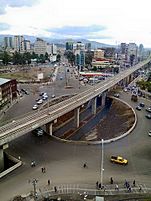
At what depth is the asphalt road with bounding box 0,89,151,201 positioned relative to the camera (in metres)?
24.5

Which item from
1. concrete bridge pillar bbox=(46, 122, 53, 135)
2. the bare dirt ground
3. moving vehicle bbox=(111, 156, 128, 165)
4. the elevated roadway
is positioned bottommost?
the bare dirt ground

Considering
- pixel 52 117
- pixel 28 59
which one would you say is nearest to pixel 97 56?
pixel 28 59

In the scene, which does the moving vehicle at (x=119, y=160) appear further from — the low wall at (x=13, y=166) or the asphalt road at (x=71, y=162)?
the low wall at (x=13, y=166)

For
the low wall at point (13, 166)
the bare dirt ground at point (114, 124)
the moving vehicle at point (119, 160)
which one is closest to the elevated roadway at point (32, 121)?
the low wall at point (13, 166)

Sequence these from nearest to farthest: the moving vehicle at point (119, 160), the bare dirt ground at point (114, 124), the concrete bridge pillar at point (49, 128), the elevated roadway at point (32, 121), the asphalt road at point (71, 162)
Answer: the asphalt road at point (71, 162) → the elevated roadway at point (32, 121) → the moving vehicle at point (119, 160) → the concrete bridge pillar at point (49, 128) → the bare dirt ground at point (114, 124)

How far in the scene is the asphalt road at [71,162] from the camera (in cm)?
2455

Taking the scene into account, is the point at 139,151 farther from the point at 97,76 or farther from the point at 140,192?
the point at 97,76

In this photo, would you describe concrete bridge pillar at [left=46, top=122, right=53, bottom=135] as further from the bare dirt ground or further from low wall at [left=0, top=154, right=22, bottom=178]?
low wall at [left=0, top=154, right=22, bottom=178]

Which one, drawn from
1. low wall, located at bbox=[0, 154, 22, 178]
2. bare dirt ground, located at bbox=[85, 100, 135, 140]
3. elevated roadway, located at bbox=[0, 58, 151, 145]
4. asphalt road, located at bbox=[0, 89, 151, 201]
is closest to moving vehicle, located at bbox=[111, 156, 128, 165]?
asphalt road, located at bbox=[0, 89, 151, 201]

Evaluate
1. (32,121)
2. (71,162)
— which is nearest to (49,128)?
(32,121)

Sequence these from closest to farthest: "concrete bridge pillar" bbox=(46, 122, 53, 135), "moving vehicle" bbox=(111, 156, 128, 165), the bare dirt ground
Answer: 1. "moving vehicle" bbox=(111, 156, 128, 165)
2. "concrete bridge pillar" bbox=(46, 122, 53, 135)
3. the bare dirt ground

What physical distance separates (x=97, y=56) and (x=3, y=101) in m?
124

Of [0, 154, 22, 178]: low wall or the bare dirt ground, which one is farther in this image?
the bare dirt ground

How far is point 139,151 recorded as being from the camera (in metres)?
32.5
